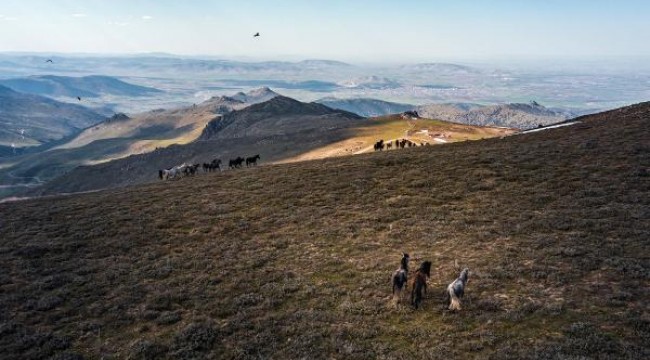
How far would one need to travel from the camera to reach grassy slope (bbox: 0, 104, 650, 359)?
56.3 ft

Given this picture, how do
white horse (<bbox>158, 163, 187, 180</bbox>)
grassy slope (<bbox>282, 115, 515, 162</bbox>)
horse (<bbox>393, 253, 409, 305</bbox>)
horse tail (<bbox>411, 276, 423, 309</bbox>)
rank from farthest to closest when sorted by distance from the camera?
grassy slope (<bbox>282, 115, 515, 162</bbox>)
white horse (<bbox>158, 163, 187, 180</bbox>)
horse (<bbox>393, 253, 409, 305</bbox>)
horse tail (<bbox>411, 276, 423, 309</bbox>)

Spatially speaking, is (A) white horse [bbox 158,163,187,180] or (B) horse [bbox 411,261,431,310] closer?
(B) horse [bbox 411,261,431,310]

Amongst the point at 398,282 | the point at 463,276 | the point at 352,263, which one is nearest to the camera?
the point at 463,276

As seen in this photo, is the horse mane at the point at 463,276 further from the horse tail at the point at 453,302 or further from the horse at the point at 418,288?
the horse at the point at 418,288

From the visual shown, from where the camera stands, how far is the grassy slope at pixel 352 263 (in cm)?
1717

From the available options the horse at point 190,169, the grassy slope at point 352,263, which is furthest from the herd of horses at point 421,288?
the horse at point 190,169

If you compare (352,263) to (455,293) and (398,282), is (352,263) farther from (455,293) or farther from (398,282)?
(455,293)

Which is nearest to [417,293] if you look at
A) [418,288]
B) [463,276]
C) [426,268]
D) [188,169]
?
[418,288]

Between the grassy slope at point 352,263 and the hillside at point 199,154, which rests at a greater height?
the grassy slope at point 352,263

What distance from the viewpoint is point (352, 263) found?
2402cm

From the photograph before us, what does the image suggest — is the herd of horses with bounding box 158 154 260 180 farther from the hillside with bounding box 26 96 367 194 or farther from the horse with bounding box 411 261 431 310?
the horse with bounding box 411 261 431 310

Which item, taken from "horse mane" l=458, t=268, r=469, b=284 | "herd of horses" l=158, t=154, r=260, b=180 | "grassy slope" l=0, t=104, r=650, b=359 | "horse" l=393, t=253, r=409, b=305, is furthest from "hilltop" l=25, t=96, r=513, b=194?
"horse" l=393, t=253, r=409, b=305

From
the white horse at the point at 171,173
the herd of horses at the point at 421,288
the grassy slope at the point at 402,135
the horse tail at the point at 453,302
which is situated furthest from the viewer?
the grassy slope at the point at 402,135

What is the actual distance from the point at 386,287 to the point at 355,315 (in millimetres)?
2693
